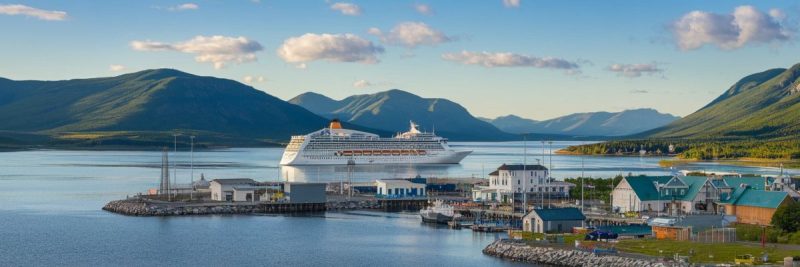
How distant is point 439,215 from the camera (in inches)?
2309

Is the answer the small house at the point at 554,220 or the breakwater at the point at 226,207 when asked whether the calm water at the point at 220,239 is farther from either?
the small house at the point at 554,220

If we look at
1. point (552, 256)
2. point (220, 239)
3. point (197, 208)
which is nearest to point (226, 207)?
point (197, 208)

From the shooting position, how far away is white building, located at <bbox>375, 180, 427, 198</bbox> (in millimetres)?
73625

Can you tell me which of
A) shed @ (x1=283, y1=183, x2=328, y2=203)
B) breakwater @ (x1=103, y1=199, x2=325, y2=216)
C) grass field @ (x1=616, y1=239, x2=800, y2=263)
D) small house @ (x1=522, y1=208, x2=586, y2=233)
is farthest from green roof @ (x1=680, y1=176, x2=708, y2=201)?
shed @ (x1=283, y1=183, x2=328, y2=203)

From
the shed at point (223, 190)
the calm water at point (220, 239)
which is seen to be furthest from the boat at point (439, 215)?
the shed at point (223, 190)

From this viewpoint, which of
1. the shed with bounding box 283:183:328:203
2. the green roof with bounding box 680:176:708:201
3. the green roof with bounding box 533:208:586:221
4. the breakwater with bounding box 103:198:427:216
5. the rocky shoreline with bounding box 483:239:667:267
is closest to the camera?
the rocky shoreline with bounding box 483:239:667:267

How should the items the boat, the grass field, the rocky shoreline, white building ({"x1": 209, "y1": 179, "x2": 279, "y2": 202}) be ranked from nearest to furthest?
the grass field, the rocky shoreline, the boat, white building ({"x1": 209, "y1": 179, "x2": 279, "y2": 202})

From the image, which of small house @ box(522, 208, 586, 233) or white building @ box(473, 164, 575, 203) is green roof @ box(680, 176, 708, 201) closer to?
small house @ box(522, 208, 586, 233)

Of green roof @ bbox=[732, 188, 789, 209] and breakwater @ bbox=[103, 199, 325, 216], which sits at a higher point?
green roof @ bbox=[732, 188, 789, 209]

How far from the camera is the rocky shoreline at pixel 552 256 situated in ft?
124

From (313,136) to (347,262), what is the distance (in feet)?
331

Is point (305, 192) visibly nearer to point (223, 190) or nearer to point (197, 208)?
point (223, 190)

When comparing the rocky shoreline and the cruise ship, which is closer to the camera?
the rocky shoreline

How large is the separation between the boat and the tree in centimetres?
1938
